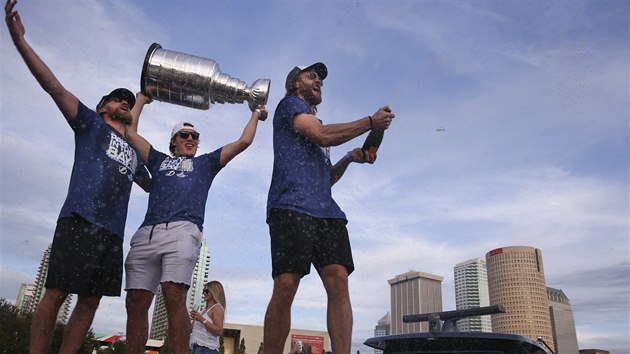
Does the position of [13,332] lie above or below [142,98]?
below

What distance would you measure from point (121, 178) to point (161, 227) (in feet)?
1.79

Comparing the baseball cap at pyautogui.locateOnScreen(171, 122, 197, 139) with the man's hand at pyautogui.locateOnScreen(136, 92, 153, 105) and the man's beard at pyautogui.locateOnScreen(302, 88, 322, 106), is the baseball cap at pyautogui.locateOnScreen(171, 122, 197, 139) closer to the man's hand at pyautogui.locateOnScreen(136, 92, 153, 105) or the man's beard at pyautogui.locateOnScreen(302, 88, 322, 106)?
the man's hand at pyautogui.locateOnScreen(136, 92, 153, 105)

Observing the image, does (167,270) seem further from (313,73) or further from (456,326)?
(456,326)

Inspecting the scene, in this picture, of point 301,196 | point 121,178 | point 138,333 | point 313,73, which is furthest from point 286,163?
point 138,333

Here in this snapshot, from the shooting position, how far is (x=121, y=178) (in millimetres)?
3889

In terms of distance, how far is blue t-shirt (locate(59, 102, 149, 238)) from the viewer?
3.56 meters

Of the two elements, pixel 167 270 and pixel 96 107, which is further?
pixel 96 107

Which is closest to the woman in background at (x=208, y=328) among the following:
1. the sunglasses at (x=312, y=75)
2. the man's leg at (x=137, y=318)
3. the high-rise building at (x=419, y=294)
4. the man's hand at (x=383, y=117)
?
the man's leg at (x=137, y=318)

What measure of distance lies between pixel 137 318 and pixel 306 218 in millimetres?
1658

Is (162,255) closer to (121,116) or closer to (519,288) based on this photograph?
(121,116)

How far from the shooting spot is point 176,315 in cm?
356

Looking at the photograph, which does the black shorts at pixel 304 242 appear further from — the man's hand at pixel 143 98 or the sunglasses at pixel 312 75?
the man's hand at pixel 143 98

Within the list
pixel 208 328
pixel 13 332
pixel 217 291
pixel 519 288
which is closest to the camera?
pixel 208 328

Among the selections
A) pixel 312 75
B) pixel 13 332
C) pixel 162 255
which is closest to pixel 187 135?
pixel 162 255
